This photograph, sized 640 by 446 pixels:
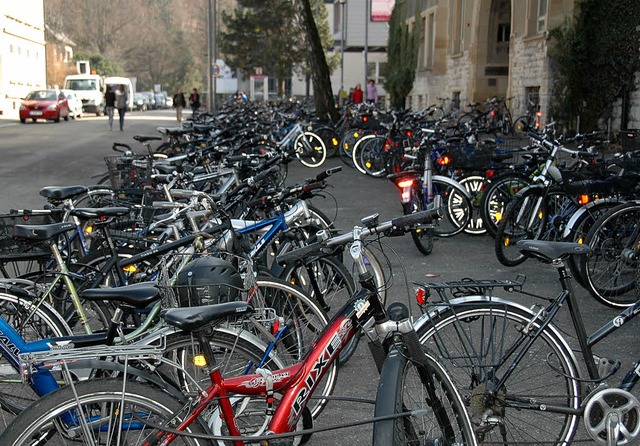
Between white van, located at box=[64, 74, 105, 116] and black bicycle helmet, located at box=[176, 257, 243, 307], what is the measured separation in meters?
44.9

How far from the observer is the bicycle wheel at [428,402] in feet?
8.59

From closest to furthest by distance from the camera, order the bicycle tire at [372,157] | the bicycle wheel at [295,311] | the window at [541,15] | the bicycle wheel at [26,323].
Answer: the bicycle wheel at [26,323] < the bicycle wheel at [295,311] < the bicycle tire at [372,157] < the window at [541,15]

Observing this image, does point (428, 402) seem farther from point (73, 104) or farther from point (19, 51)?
point (19, 51)

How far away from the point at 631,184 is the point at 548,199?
1013 mm

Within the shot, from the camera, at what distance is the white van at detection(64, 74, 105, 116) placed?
152 ft

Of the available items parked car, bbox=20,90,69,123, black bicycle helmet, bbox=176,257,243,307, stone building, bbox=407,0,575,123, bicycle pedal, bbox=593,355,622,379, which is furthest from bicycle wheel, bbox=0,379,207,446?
parked car, bbox=20,90,69,123

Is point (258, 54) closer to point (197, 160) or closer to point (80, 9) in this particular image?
point (80, 9)

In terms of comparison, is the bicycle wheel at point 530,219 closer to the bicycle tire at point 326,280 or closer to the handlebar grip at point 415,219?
the bicycle tire at point 326,280

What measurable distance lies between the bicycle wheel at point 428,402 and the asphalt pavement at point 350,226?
1.70 feet

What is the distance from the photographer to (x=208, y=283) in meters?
3.17

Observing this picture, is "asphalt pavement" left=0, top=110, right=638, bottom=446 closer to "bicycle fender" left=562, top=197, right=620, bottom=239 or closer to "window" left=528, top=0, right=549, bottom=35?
"bicycle fender" left=562, top=197, right=620, bottom=239

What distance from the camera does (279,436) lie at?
2.57 metres

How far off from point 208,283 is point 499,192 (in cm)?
559

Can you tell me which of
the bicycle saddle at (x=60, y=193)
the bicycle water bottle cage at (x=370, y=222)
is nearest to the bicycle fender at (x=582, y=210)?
the bicycle water bottle cage at (x=370, y=222)
